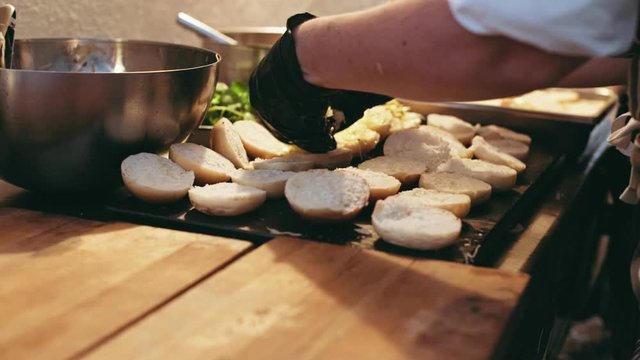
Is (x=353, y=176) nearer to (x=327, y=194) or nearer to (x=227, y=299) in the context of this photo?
(x=327, y=194)

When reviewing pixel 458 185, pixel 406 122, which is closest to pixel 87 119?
pixel 458 185

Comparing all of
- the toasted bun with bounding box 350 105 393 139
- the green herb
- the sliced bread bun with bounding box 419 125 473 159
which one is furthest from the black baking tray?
the green herb

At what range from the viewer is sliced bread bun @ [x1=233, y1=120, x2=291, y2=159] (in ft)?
5.60

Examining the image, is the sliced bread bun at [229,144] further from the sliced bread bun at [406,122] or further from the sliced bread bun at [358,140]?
the sliced bread bun at [406,122]

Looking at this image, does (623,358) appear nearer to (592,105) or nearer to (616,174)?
(616,174)

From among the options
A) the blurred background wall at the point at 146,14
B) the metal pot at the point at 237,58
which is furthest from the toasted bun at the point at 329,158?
the blurred background wall at the point at 146,14

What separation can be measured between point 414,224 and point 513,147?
747mm

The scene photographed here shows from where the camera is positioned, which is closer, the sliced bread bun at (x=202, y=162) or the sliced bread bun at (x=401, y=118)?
the sliced bread bun at (x=202, y=162)

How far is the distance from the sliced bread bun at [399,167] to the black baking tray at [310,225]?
168 millimetres

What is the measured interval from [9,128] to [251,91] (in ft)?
1.65

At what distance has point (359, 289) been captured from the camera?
107 cm

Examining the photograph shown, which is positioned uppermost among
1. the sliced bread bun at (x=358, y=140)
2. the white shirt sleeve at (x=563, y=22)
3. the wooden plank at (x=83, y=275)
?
the white shirt sleeve at (x=563, y=22)

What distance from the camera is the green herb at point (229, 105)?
214cm

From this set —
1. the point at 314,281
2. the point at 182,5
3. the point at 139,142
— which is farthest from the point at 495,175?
the point at 182,5
